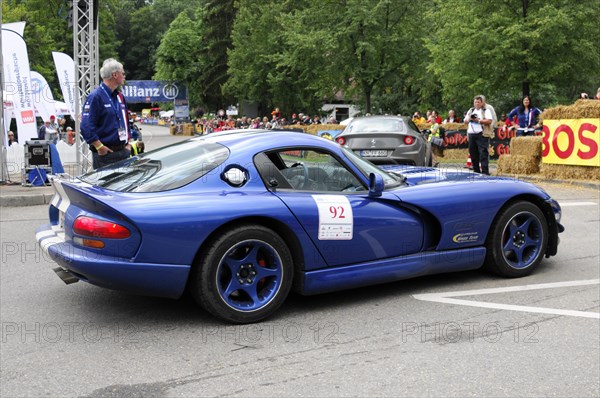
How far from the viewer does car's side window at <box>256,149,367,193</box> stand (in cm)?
486

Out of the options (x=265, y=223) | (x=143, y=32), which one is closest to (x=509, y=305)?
(x=265, y=223)

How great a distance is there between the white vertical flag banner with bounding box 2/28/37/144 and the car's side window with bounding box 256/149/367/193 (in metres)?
18.2

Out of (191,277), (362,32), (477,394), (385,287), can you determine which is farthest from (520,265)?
(362,32)

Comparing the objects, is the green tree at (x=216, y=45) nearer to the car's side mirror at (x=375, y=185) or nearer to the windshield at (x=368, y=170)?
the windshield at (x=368, y=170)

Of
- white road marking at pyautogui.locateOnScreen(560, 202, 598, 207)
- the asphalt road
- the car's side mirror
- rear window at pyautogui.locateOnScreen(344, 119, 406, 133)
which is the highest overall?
rear window at pyautogui.locateOnScreen(344, 119, 406, 133)

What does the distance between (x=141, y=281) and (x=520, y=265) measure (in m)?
3.24

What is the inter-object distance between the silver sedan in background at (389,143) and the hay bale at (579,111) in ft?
9.47

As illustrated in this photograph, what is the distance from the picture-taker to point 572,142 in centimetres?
1351

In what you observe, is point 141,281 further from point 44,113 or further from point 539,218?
point 44,113

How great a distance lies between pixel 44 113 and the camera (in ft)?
92.2

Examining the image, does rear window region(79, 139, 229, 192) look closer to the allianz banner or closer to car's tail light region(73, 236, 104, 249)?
car's tail light region(73, 236, 104, 249)

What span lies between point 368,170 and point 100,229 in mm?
2073

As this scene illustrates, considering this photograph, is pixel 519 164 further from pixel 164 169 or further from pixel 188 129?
pixel 188 129

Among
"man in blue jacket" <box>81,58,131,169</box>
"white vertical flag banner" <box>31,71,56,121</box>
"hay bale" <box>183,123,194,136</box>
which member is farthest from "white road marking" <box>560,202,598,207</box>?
"hay bale" <box>183,123,194,136</box>
